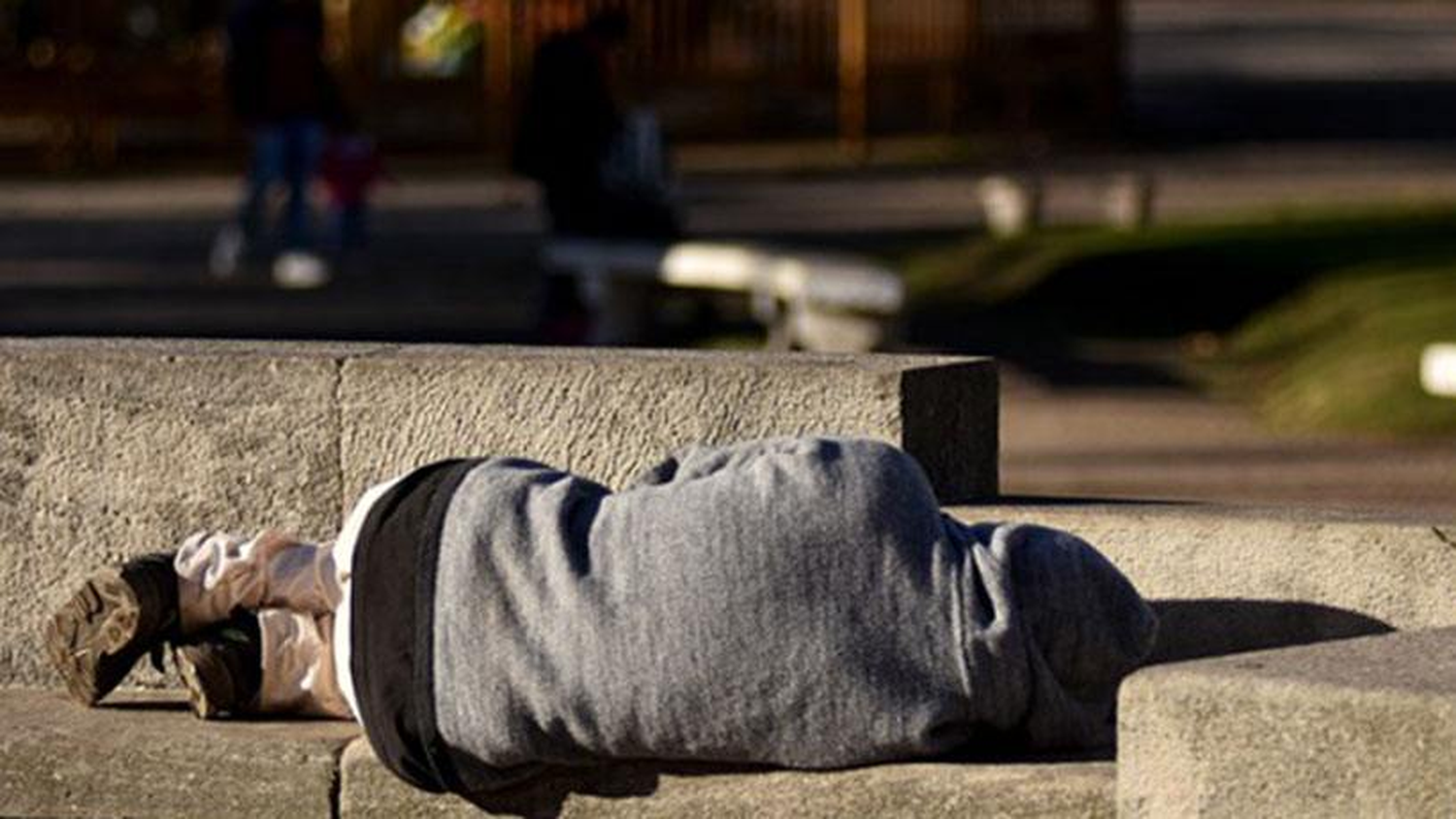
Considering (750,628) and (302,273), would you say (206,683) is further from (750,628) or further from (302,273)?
(302,273)

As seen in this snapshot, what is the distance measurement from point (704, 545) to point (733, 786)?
0.35 meters

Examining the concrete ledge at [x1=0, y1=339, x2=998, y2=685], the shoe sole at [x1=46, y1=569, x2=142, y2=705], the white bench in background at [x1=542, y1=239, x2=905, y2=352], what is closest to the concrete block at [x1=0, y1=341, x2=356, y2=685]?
the concrete ledge at [x1=0, y1=339, x2=998, y2=685]

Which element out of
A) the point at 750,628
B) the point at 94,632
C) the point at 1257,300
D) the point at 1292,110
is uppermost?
the point at 750,628

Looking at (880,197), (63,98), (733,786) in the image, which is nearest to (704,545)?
(733,786)

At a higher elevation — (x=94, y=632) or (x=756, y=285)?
(x=94, y=632)

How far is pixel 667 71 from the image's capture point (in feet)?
93.5

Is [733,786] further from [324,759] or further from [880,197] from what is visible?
[880,197]

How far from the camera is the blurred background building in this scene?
28141mm

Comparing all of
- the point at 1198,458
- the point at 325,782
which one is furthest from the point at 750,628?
the point at 1198,458

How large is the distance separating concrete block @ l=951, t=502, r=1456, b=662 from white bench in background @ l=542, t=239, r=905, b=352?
24.1ft

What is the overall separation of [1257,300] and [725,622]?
12.4m

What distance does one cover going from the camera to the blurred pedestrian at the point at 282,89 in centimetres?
1959

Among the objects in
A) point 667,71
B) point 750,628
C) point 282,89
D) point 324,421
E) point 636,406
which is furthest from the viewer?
point 667,71

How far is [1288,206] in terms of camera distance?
73.9 ft
